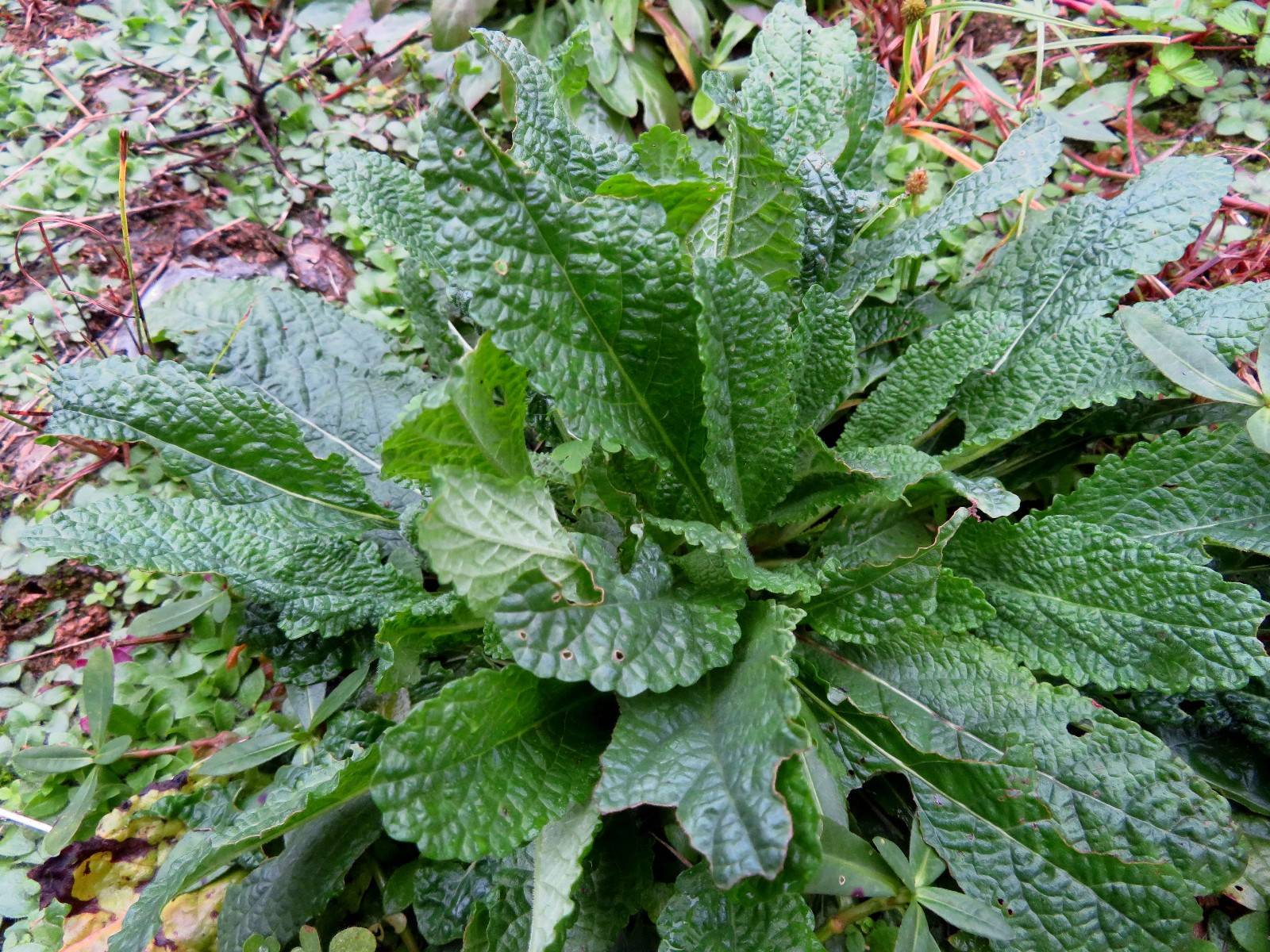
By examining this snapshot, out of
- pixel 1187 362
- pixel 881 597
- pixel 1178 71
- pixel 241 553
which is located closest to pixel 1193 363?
pixel 1187 362

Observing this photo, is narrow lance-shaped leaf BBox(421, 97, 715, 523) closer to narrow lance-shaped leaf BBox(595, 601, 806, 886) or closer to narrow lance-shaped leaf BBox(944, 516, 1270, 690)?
narrow lance-shaped leaf BBox(595, 601, 806, 886)

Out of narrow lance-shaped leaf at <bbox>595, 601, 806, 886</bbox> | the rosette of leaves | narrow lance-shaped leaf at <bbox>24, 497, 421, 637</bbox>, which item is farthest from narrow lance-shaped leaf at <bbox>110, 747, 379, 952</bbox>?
narrow lance-shaped leaf at <bbox>595, 601, 806, 886</bbox>

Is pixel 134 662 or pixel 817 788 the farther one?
pixel 134 662

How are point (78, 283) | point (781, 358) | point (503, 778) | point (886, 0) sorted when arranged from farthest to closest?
1. point (886, 0)
2. point (78, 283)
3. point (781, 358)
4. point (503, 778)

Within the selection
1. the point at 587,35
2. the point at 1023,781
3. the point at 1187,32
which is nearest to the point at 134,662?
the point at 587,35

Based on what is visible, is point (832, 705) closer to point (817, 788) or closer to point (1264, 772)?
point (817, 788)

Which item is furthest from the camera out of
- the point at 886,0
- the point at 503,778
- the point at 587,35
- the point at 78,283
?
the point at 886,0

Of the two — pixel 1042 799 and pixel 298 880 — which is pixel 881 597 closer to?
pixel 1042 799

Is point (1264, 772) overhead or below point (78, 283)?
below
